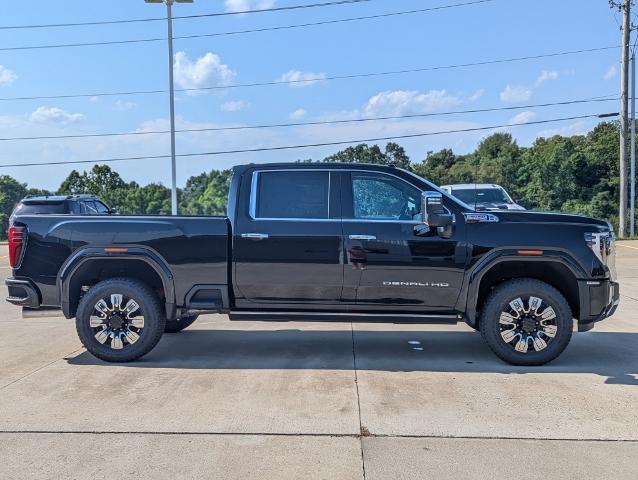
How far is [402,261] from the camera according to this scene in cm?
577

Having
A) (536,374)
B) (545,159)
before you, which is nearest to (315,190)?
(536,374)

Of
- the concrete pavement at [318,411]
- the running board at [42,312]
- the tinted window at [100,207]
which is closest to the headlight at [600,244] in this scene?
the concrete pavement at [318,411]

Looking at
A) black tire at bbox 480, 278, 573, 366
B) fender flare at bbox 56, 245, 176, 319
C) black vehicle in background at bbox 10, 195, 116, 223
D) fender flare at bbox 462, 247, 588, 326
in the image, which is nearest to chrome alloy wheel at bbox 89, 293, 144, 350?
fender flare at bbox 56, 245, 176, 319

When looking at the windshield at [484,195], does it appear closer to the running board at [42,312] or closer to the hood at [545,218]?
the hood at [545,218]

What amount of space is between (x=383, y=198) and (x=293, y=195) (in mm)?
953

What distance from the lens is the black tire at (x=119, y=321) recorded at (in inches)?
234

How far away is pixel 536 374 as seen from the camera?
558cm

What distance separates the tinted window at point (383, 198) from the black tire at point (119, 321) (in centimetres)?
240

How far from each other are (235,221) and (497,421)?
10.4 feet

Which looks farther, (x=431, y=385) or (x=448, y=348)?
(x=448, y=348)

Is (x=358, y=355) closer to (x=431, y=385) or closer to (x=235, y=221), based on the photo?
(x=431, y=385)

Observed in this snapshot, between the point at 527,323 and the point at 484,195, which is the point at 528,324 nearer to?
the point at 527,323

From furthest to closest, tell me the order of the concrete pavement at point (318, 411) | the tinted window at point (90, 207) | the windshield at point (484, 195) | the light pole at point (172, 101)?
the light pole at point (172, 101) < the windshield at point (484, 195) < the tinted window at point (90, 207) < the concrete pavement at point (318, 411)

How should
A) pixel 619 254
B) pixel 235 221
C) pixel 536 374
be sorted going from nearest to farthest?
pixel 536 374 → pixel 235 221 → pixel 619 254
